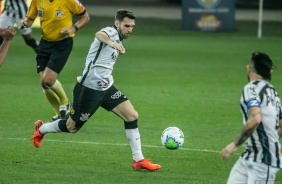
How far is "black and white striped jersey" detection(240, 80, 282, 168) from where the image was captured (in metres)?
7.98

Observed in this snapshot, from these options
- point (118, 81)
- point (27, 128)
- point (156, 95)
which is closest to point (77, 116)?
point (27, 128)

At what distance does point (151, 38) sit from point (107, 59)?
17758mm

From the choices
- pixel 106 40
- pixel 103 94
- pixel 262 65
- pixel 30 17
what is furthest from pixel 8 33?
pixel 30 17

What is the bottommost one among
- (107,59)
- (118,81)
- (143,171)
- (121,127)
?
(118,81)

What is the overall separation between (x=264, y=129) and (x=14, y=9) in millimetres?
12475

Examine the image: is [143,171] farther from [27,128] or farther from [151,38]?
[151,38]

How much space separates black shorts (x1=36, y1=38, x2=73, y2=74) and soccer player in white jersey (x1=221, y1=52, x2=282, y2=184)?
6558 millimetres

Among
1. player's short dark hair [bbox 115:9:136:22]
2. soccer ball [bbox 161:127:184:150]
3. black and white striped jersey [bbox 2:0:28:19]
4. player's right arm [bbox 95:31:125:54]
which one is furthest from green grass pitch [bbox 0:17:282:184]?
player's short dark hair [bbox 115:9:136:22]

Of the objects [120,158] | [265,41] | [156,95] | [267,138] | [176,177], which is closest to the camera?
[267,138]

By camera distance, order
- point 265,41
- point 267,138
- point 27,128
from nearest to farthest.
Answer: point 267,138, point 27,128, point 265,41

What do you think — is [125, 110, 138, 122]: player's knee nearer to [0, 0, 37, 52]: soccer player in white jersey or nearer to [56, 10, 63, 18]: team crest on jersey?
[56, 10, 63, 18]: team crest on jersey

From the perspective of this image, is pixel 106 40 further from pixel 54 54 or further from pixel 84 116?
pixel 54 54

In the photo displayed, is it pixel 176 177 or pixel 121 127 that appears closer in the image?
pixel 176 177

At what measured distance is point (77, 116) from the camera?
36.1ft
